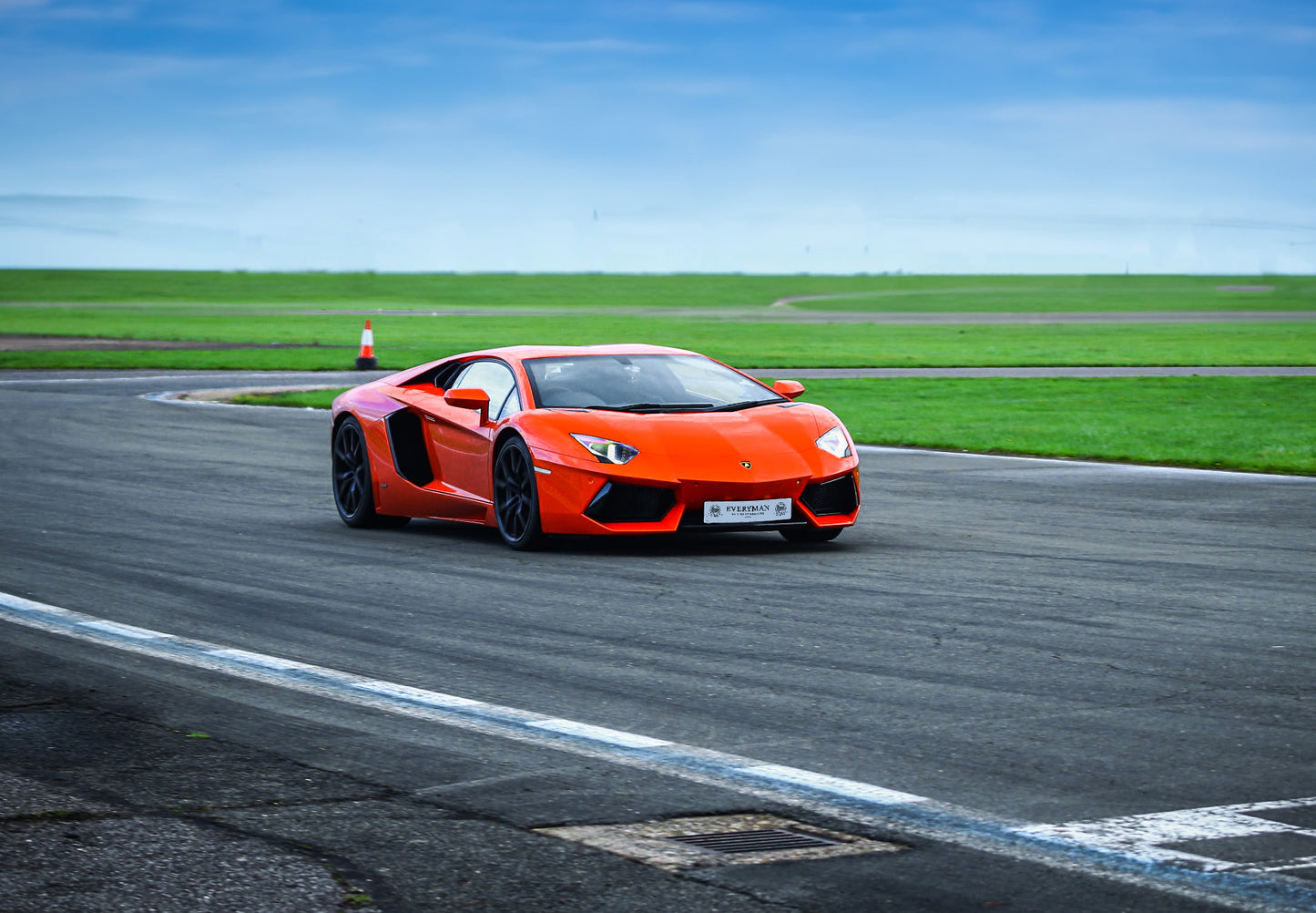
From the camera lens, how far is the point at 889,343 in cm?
5016

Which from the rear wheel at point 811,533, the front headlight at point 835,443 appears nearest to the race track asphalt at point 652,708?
the rear wheel at point 811,533

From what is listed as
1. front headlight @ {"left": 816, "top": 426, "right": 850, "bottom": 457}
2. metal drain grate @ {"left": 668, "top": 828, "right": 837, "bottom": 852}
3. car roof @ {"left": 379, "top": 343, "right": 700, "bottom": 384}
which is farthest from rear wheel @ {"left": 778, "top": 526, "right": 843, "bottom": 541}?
metal drain grate @ {"left": 668, "top": 828, "right": 837, "bottom": 852}

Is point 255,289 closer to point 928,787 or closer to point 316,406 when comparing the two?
point 316,406

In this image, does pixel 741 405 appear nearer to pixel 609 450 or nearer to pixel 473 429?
pixel 609 450

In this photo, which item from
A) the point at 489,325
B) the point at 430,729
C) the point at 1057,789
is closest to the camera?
the point at 1057,789

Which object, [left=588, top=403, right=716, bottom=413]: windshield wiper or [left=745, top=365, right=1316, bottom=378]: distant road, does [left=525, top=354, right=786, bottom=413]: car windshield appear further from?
[left=745, top=365, right=1316, bottom=378]: distant road

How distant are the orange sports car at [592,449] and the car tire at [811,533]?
0.01 metres

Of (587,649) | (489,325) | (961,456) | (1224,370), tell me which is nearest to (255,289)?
(489,325)

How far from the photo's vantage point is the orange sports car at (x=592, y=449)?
9992mm

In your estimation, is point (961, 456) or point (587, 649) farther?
point (961, 456)

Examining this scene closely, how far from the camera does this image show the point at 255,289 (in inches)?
5443

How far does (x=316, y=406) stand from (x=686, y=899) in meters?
20.2

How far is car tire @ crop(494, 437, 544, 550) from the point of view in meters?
10.2

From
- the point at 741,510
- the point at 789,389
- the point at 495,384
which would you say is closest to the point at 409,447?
the point at 495,384
